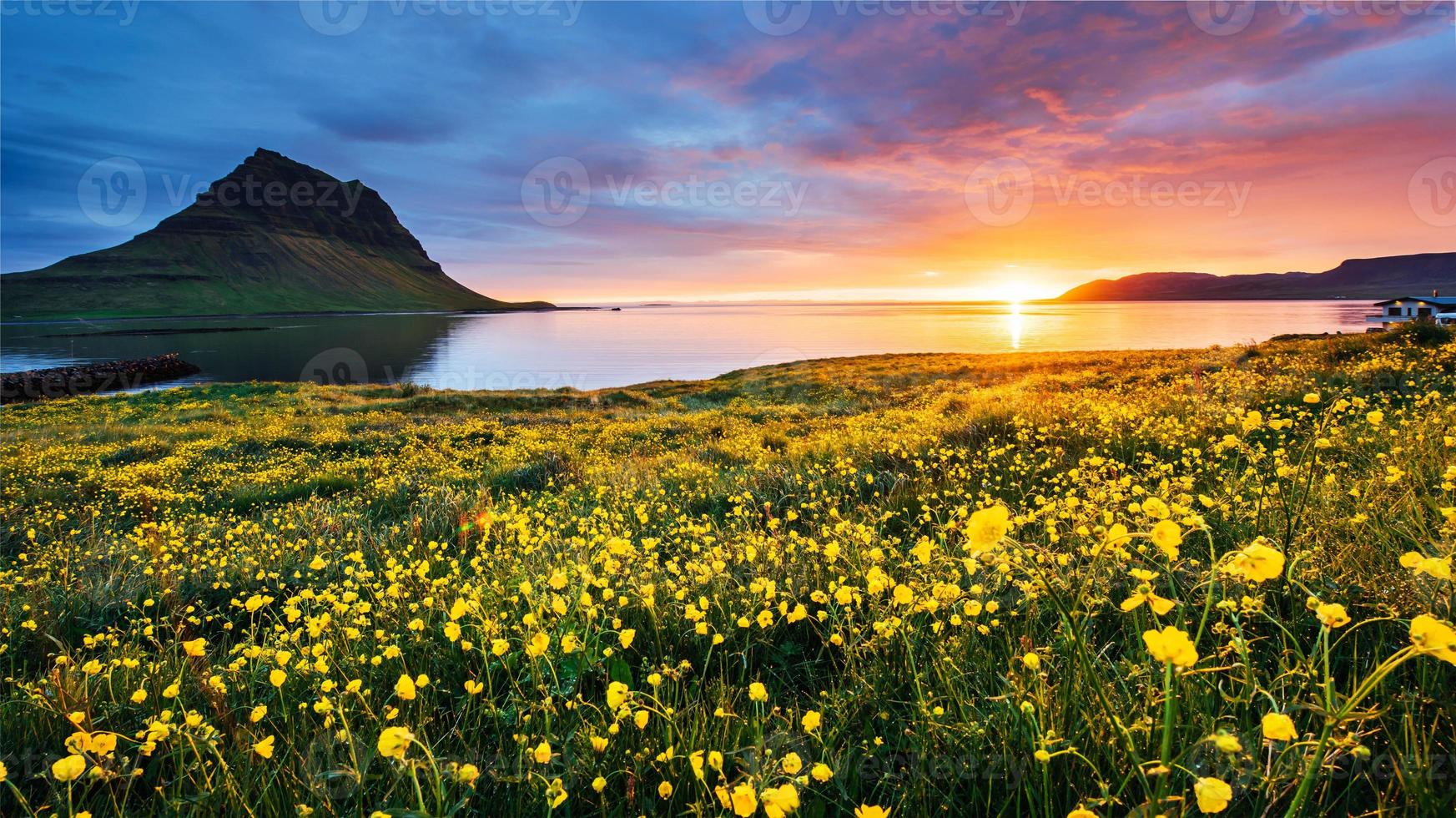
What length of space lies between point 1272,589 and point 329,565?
6.43m

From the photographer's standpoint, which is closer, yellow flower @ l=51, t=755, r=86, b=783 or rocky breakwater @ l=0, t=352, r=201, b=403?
yellow flower @ l=51, t=755, r=86, b=783

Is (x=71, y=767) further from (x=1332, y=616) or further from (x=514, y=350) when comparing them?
(x=514, y=350)

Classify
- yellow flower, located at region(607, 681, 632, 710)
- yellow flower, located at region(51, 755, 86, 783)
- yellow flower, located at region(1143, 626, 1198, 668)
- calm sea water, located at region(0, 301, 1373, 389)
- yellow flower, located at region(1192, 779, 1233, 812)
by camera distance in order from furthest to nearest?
calm sea water, located at region(0, 301, 1373, 389)
yellow flower, located at region(607, 681, 632, 710)
yellow flower, located at region(51, 755, 86, 783)
yellow flower, located at region(1143, 626, 1198, 668)
yellow flower, located at region(1192, 779, 1233, 812)

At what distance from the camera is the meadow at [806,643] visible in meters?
1.82

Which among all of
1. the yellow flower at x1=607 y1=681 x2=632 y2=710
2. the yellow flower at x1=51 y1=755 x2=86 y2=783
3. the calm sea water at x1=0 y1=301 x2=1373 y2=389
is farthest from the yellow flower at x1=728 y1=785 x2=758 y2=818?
the calm sea water at x1=0 y1=301 x2=1373 y2=389

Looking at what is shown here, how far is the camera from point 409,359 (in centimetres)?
7138

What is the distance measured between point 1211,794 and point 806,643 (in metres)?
2.30

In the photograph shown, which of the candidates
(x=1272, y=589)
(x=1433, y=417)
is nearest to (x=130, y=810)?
(x=1272, y=589)

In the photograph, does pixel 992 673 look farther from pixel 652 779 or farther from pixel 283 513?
pixel 283 513

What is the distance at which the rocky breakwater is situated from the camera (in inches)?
1380

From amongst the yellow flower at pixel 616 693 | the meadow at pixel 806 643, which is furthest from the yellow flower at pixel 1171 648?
the yellow flower at pixel 616 693

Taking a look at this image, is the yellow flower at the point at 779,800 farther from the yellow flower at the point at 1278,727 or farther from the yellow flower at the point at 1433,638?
the yellow flower at the point at 1433,638

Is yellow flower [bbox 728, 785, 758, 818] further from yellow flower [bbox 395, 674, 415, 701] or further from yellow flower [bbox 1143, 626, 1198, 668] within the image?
yellow flower [bbox 395, 674, 415, 701]

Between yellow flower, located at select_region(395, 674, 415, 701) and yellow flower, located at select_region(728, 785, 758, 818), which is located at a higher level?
yellow flower, located at select_region(395, 674, 415, 701)
